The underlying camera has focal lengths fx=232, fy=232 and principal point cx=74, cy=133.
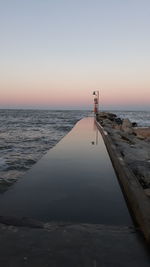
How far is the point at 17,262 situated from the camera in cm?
187

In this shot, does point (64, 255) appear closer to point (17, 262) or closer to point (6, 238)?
point (17, 262)

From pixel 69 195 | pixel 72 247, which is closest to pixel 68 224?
pixel 72 247

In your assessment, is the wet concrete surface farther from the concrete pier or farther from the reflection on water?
the reflection on water

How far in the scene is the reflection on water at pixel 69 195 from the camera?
2.87m

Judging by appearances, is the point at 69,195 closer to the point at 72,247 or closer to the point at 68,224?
the point at 68,224

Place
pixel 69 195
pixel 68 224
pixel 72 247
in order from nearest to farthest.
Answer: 1. pixel 72 247
2. pixel 68 224
3. pixel 69 195

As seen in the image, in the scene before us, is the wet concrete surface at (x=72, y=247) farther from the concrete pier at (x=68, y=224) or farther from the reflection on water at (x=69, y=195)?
the reflection on water at (x=69, y=195)

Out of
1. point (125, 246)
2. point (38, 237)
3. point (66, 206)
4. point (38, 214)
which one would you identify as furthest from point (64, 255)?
point (66, 206)

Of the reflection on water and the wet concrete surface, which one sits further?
the reflection on water

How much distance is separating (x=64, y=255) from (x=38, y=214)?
3.08ft

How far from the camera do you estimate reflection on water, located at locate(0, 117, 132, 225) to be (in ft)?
9.40

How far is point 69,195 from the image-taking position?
351cm

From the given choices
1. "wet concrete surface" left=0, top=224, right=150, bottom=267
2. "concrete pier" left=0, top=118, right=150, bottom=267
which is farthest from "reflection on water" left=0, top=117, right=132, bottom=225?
"wet concrete surface" left=0, top=224, right=150, bottom=267

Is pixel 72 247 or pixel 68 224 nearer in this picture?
pixel 72 247
